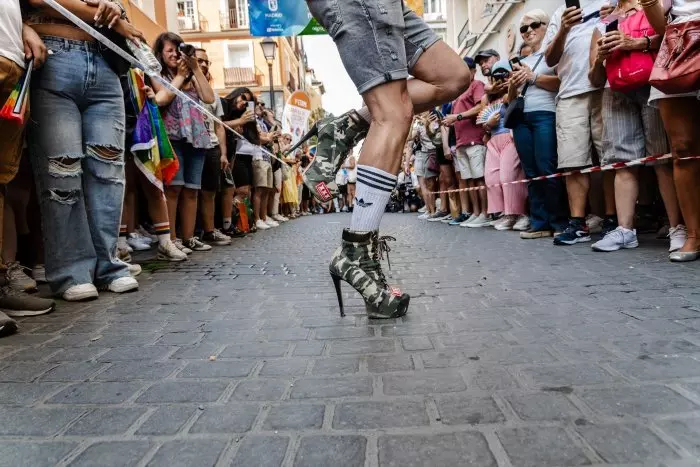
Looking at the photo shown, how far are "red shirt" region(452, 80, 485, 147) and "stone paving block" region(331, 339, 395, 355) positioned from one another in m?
6.00

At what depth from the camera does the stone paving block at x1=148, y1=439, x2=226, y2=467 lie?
1107mm

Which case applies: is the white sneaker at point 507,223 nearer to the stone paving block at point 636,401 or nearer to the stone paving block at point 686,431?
the stone paving block at point 636,401

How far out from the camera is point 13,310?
8.63 ft

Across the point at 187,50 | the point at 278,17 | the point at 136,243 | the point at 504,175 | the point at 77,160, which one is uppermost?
the point at 278,17

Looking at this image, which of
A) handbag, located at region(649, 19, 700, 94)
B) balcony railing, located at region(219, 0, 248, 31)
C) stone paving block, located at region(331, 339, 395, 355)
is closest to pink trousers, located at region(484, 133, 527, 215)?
handbag, located at region(649, 19, 700, 94)

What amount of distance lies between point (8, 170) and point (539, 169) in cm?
469

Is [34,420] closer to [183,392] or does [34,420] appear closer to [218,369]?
[183,392]

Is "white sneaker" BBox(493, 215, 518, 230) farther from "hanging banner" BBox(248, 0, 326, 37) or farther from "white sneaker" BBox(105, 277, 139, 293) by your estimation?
"hanging banner" BBox(248, 0, 326, 37)

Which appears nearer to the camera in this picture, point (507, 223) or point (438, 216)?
point (507, 223)

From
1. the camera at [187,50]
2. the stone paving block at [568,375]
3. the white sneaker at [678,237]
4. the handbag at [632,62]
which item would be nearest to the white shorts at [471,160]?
the handbag at [632,62]

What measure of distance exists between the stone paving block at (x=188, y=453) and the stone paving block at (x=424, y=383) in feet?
1.63

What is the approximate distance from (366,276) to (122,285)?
1.77 m

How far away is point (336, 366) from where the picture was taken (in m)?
1.68

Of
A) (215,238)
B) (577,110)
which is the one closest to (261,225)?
(215,238)
